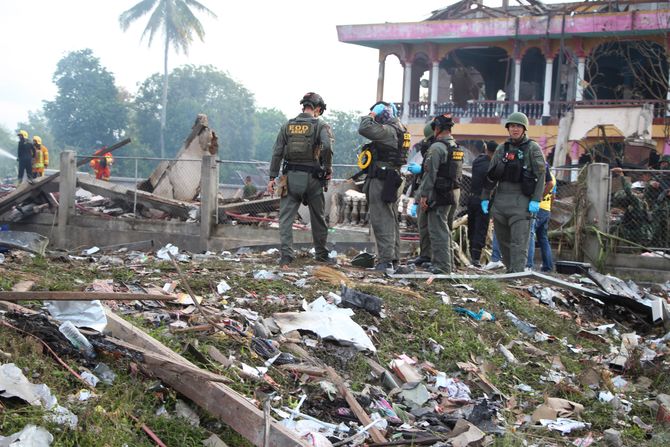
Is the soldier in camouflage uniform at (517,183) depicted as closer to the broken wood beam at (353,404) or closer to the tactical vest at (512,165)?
the tactical vest at (512,165)

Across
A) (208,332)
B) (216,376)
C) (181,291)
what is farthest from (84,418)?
(181,291)

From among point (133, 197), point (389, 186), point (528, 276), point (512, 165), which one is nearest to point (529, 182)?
point (512, 165)

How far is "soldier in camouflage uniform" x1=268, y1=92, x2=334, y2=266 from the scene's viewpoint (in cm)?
908

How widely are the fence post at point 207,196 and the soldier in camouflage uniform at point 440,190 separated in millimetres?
5912

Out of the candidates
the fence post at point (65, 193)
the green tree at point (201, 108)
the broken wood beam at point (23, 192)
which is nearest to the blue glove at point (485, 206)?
the fence post at point (65, 193)

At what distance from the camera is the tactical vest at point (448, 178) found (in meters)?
9.01

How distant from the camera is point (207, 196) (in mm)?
14156

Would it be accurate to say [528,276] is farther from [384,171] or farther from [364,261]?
[384,171]

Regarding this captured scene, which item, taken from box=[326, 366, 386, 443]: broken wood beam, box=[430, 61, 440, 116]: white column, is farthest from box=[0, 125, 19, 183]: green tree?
box=[326, 366, 386, 443]: broken wood beam

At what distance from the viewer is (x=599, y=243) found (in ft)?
39.5

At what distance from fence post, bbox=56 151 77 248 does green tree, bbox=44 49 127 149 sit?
32.7m

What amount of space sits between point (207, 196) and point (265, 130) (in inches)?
1706

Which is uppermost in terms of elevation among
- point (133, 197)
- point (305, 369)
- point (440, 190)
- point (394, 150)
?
point (394, 150)

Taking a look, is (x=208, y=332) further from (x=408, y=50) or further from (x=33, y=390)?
(x=408, y=50)
